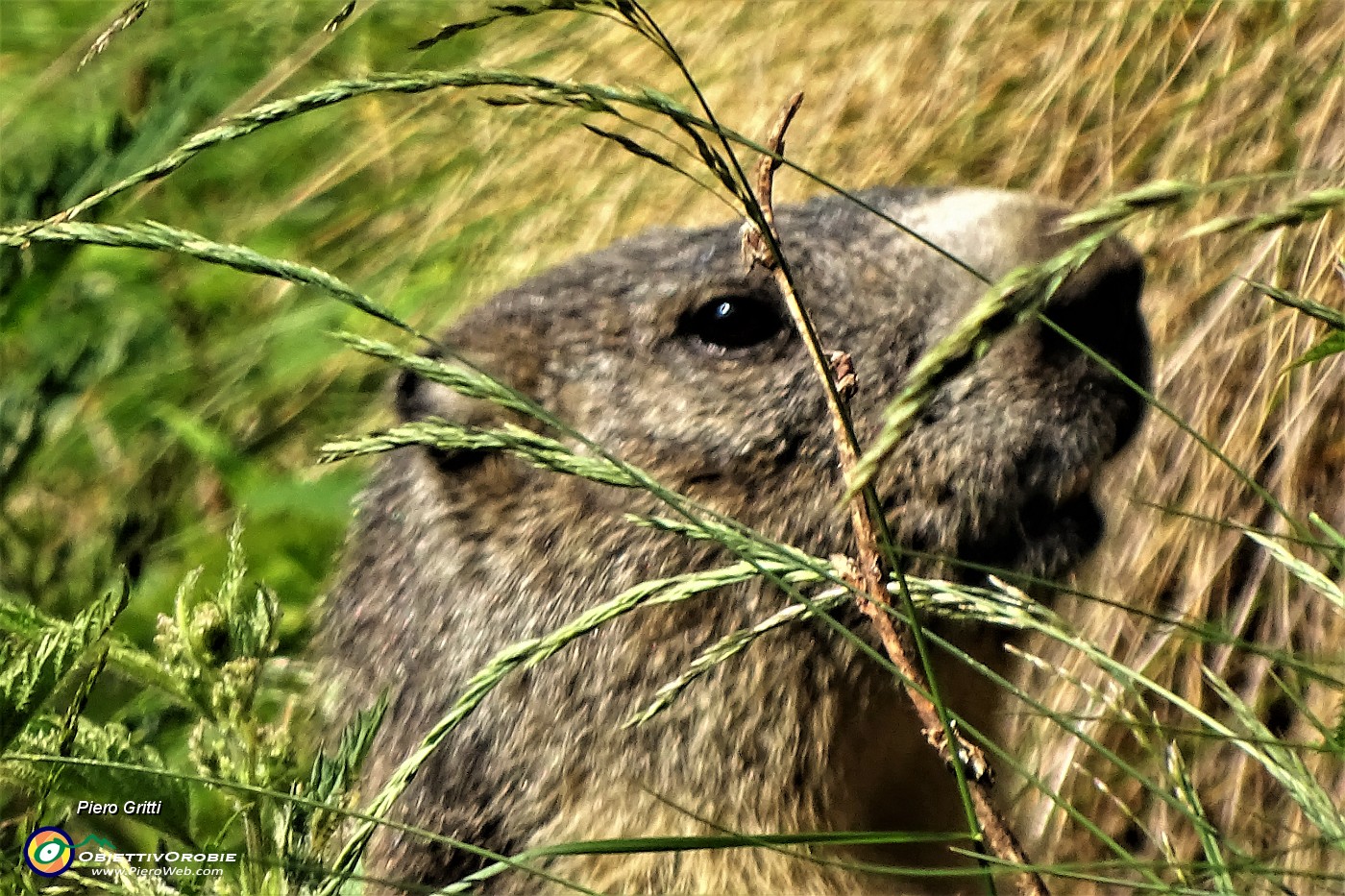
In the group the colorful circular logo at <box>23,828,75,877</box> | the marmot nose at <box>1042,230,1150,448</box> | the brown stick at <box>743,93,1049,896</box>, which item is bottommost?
the colorful circular logo at <box>23,828,75,877</box>

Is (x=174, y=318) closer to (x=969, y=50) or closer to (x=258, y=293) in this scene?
(x=258, y=293)

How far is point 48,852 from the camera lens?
Answer: 1.82 m

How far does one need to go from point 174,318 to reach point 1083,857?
10.6 ft

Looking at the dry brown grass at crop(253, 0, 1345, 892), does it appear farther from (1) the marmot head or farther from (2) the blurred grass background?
(1) the marmot head

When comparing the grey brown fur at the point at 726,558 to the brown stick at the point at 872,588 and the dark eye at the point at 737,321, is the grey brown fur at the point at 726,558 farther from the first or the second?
the brown stick at the point at 872,588

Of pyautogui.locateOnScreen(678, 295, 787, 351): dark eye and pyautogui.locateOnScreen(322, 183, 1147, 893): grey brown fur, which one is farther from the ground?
pyautogui.locateOnScreen(678, 295, 787, 351): dark eye

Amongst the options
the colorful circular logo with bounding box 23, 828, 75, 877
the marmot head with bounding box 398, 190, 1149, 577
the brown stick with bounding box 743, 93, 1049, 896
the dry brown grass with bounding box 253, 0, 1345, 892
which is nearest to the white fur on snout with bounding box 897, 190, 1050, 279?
the marmot head with bounding box 398, 190, 1149, 577

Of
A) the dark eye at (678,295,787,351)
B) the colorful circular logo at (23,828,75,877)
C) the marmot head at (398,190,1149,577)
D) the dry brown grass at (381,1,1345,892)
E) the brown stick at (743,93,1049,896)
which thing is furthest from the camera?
the dry brown grass at (381,1,1345,892)

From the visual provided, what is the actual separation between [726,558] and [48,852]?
3.36ft

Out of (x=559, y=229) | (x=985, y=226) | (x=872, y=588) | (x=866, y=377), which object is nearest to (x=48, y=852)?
(x=872, y=588)

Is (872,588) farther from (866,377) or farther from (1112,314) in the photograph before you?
(1112,314)

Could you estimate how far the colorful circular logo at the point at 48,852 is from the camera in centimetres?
179

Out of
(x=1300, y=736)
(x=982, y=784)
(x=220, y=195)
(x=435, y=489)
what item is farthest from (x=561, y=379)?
(x=220, y=195)

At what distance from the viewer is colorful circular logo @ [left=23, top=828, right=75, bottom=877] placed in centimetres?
179
